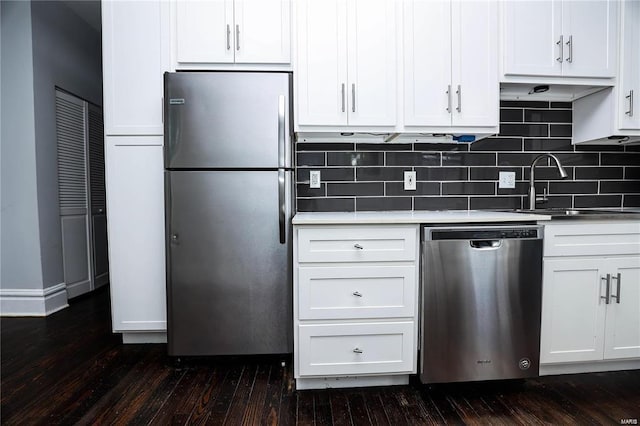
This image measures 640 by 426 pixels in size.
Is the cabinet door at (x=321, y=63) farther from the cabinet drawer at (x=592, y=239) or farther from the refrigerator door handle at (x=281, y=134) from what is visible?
the cabinet drawer at (x=592, y=239)

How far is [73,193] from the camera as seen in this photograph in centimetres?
302

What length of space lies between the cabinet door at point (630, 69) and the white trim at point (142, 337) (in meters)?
3.17

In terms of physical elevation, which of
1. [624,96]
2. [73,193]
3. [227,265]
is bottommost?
[227,265]

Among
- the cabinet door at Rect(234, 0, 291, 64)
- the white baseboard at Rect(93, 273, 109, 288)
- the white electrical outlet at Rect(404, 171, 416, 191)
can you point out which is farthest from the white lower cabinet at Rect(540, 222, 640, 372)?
the white baseboard at Rect(93, 273, 109, 288)

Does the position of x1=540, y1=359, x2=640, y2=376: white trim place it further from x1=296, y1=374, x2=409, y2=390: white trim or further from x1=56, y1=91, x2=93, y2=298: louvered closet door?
x1=56, y1=91, x2=93, y2=298: louvered closet door

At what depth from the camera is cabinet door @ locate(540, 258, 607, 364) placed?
5.53 ft

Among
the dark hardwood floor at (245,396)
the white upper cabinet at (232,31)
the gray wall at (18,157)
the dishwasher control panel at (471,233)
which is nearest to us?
the dark hardwood floor at (245,396)

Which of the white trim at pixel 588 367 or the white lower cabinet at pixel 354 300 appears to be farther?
the white trim at pixel 588 367

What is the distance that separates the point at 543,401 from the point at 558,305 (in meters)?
0.48

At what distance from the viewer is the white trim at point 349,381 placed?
65.3 inches

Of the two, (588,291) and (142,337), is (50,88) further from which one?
(588,291)

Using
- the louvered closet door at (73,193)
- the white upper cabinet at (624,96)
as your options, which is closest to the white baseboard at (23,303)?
the louvered closet door at (73,193)

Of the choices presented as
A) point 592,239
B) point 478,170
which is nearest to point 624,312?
point 592,239

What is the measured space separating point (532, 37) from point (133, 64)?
7.72ft
